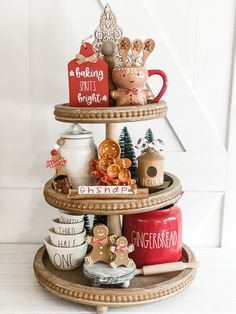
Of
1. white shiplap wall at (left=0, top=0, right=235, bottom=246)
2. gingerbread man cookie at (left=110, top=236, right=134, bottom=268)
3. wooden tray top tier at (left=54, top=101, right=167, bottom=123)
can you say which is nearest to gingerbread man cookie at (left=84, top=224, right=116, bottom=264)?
gingerbread man cookie at (left=110, top=236, right=134, bottom=268)

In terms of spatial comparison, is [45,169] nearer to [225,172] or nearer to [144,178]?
[144,178]

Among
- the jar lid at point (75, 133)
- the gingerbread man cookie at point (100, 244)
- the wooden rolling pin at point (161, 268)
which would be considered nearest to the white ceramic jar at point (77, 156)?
the jar lid at point (75, 133)

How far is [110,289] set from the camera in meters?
0.90

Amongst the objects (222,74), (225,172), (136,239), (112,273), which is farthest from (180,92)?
(112,273)

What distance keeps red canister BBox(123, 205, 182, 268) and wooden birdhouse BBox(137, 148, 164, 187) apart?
0.25ft

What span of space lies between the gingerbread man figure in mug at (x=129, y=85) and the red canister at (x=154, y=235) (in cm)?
28

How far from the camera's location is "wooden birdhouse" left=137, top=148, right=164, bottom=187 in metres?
1.00

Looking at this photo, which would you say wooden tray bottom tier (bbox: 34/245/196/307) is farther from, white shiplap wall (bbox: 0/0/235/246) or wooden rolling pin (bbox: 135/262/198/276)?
white shiplap wall (bbox: 0/0/235/246)

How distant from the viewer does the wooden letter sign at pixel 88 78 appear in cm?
91

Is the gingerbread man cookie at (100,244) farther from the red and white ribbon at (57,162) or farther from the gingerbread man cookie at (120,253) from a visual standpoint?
the red and white ribbon at (57,162)

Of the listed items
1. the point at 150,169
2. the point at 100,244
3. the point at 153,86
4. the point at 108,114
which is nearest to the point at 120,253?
the point at 100,244

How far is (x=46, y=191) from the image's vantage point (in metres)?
0.98

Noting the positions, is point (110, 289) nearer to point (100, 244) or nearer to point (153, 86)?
point (100, 244)

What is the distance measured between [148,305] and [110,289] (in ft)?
0.37
